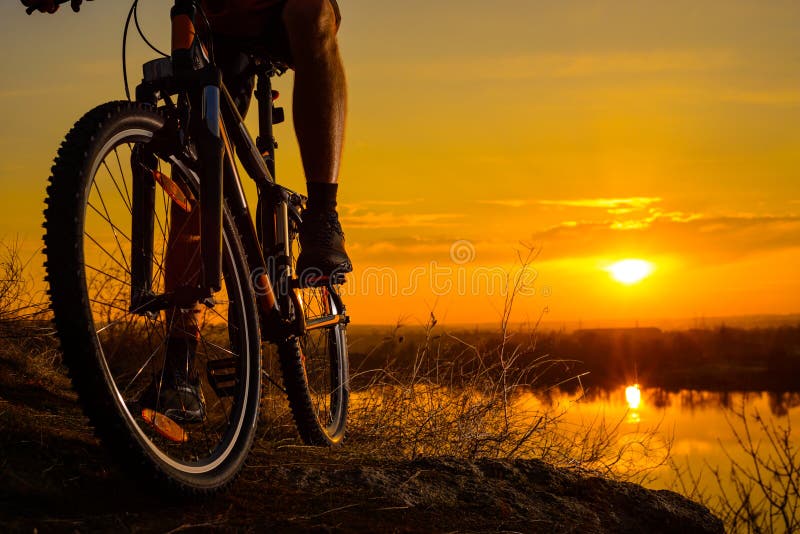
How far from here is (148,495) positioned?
1.95 metres

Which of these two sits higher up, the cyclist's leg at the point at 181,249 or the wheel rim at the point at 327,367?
the cyclist's leg at the point at 181,249

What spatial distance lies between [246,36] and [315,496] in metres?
1.64

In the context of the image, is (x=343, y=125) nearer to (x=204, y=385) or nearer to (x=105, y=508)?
(x=105, y=508)

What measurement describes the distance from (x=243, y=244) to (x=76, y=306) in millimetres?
908

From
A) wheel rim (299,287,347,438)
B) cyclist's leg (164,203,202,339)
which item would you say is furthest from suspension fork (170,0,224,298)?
wheel rim (299,287,347,438)

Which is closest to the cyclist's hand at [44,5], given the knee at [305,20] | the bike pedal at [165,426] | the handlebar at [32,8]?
the handlebar at [32,8]

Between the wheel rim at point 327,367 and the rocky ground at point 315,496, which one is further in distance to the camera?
the wheel rim at point 327,367

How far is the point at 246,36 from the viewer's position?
9.52 ft

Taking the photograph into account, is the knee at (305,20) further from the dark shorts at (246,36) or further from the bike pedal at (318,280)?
the bike pedal at (318,280)

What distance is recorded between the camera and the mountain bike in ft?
6.06

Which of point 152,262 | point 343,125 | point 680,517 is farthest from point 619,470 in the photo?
point 152,262

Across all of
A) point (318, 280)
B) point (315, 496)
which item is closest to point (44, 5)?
point (318, 280)

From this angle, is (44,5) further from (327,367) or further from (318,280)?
(327,367)

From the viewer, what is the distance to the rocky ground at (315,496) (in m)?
1.92
